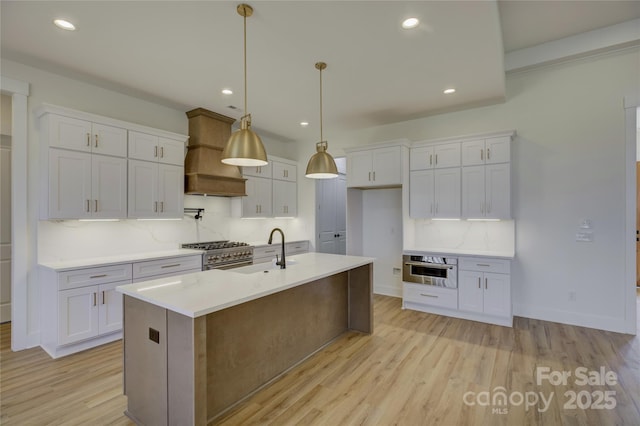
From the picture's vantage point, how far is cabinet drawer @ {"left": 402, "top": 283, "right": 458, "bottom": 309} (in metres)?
4.29

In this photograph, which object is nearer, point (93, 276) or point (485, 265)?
point (93, 276)

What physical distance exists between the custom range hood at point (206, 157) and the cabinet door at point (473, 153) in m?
3.42

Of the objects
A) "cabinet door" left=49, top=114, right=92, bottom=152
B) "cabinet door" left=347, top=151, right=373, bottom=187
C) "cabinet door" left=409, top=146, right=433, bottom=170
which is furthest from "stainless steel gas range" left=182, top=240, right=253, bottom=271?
"cabinet door" left=409, top=146, right=433, bottom=170

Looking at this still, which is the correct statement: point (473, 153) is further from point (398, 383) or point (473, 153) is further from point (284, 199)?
point (284, 199)

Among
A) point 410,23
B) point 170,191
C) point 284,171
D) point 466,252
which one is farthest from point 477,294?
point 170,191

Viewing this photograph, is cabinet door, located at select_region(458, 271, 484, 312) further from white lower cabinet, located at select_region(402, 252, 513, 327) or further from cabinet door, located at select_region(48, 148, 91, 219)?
cabinet door, located at select_region(48, 148, 91, 219)

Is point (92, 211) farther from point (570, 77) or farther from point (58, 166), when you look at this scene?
point (570, 77)

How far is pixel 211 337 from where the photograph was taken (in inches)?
85.0

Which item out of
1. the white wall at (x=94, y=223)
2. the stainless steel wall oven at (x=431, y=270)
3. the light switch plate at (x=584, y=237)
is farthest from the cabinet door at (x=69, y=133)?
the light switch plate at (x=584, y=237)

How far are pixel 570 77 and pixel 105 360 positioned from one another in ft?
20.3

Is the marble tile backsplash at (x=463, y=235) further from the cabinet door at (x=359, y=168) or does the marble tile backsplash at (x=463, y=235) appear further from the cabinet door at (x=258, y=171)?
the cabinet door at (x=258, y=171)

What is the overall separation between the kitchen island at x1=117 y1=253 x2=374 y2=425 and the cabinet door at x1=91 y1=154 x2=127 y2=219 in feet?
5.70

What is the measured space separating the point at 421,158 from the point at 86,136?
430 centimetres

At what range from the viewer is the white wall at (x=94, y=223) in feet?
10.9
